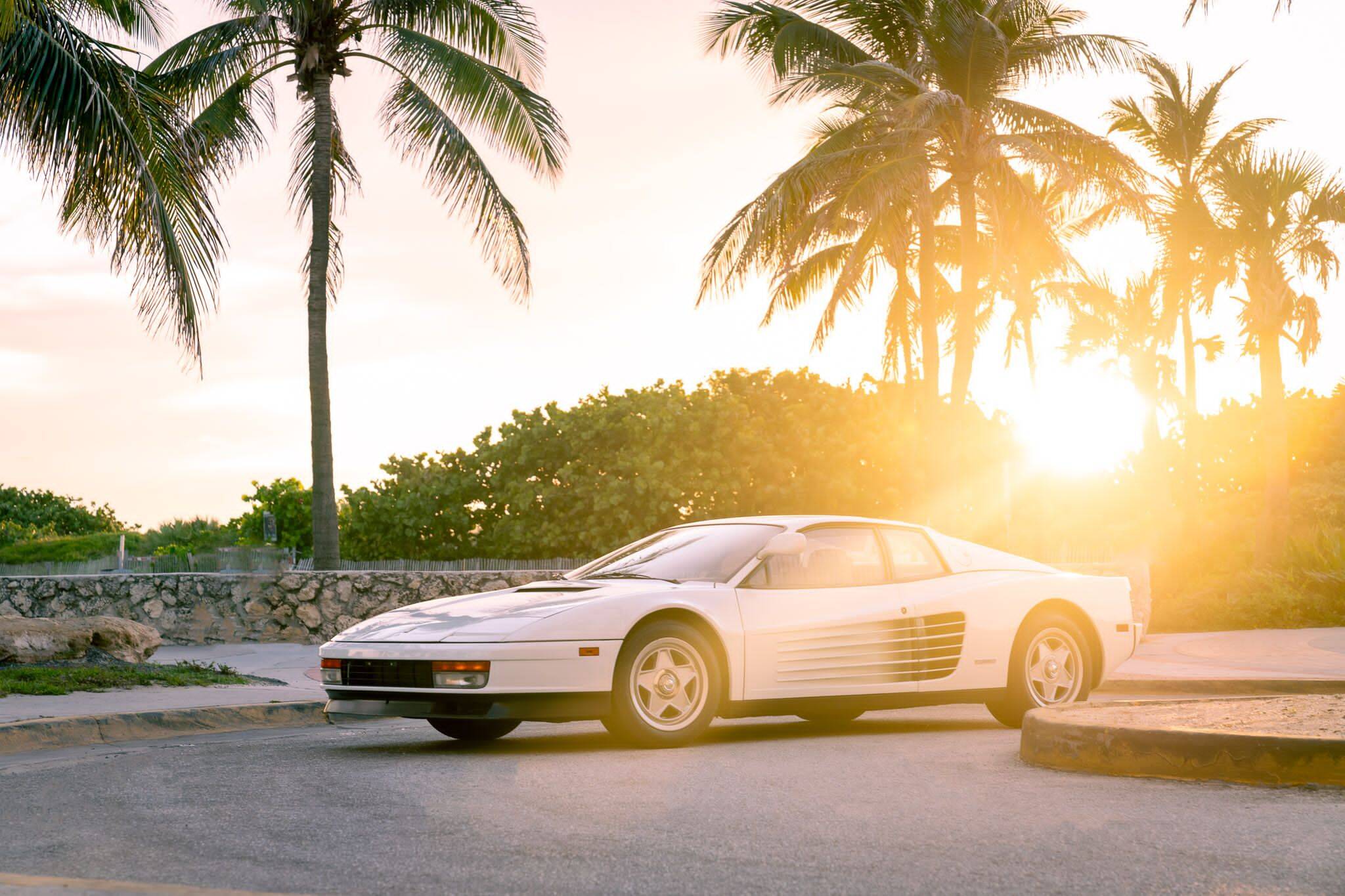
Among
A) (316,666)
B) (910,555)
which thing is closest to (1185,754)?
(910,555)

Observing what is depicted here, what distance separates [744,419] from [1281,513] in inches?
561

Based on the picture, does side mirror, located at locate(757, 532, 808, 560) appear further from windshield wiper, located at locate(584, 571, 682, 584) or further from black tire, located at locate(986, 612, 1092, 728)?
black tire, located at locate(986, 612, 1092, 728)

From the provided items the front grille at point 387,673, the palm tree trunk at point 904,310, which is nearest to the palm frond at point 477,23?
the palm tree trunk at point 904,310

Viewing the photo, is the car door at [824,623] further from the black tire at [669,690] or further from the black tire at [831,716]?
the black tire at [669,690]

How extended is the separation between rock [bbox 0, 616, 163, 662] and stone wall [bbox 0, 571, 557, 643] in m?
5.55

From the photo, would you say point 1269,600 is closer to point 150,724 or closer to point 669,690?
point 669,690

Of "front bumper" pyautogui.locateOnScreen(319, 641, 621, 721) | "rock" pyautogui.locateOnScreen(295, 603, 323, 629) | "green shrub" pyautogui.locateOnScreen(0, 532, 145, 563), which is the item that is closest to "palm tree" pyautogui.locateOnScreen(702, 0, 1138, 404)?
"rock" pyautogui.locateOnScreen(295, 603, 323, 629)

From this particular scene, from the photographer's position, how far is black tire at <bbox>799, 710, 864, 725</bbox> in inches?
338

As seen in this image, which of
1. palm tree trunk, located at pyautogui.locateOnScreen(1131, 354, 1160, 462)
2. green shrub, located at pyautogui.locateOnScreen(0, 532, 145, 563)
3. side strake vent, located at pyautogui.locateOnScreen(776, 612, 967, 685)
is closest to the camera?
side strake vent, located at pyautogui.locateOnScreen(776, 612, 967, 685)

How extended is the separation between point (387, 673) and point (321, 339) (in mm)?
14426

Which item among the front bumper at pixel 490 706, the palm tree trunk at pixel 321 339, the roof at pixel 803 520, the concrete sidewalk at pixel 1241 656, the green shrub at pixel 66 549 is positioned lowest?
the concrete sidewalk at pixel 1241 656

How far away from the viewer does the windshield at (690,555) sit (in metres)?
8.66

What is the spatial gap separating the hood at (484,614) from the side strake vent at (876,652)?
36.8 inches

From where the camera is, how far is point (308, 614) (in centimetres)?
1998
